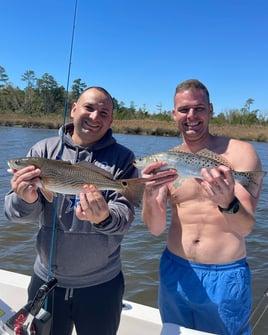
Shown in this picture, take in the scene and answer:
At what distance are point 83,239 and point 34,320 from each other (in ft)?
2.23

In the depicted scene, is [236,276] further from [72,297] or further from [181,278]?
[72,297]

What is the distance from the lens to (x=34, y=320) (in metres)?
2.65

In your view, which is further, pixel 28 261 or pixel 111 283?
pixel 28 261

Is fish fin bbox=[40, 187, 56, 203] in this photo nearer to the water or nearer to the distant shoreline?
the water

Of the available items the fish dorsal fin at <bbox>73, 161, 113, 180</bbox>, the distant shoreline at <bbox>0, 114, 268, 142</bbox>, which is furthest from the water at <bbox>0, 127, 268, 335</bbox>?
the distant shoreline at <bbox>0, 114, 268, 142</bbox>

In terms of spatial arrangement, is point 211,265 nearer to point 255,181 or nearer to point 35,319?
point 255,181

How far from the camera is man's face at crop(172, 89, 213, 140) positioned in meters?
3.21

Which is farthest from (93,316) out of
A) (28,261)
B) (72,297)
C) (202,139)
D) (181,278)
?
(28,261)

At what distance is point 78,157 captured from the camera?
315 cm

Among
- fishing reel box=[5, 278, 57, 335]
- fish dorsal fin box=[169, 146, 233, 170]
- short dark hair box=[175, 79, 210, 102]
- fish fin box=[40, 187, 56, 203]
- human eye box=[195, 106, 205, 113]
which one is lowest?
fishing reel box=[5, 278, 57, 335]

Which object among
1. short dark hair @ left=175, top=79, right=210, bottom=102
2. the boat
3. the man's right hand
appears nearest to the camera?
the man's right hand

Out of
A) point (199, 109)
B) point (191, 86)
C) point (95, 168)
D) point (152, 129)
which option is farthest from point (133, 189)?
point (152, 129)

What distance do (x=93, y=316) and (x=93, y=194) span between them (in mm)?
1000

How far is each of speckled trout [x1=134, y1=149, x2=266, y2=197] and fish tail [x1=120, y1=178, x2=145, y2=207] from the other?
28 centimetres
